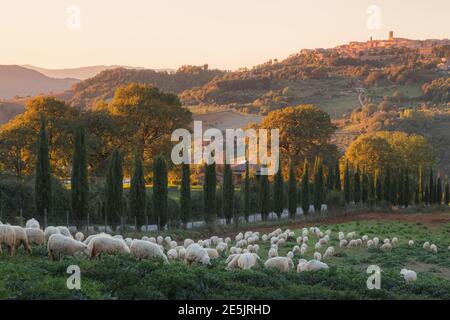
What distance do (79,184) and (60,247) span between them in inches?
757

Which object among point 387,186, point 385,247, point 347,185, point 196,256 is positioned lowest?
point 387,186

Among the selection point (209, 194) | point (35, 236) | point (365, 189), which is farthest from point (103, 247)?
point (365, 189)

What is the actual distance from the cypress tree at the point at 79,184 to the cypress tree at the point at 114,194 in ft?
4.69

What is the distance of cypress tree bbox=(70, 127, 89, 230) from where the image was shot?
118 ft

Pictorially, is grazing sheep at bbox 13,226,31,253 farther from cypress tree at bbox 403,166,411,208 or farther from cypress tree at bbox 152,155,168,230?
cypress tree at bbox 403,166,411,208

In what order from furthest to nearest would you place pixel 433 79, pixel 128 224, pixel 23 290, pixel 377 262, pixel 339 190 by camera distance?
pixel 433 79 → pixel 339 190 → pixel 128 224 → pixel 377 262 → pixel 23 290

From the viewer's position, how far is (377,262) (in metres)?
26.6

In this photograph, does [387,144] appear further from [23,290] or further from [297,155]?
[23,290]

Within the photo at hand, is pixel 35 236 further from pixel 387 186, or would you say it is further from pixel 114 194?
pixel 387 186

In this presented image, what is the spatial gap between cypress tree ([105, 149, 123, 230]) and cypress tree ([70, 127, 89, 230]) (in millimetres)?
1429

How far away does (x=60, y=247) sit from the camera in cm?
1700

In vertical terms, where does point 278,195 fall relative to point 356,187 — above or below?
above

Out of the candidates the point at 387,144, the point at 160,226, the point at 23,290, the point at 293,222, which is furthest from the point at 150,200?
the point at 387,144
